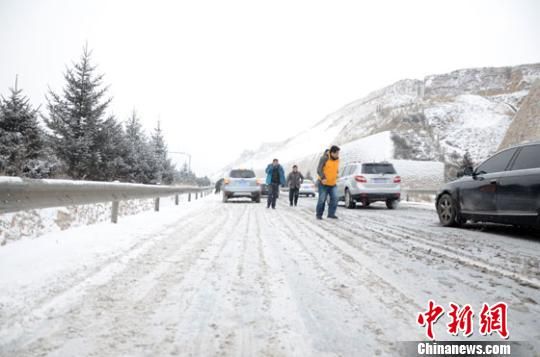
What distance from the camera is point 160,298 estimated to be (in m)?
2.69

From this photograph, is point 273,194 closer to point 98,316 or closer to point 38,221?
point 38,221

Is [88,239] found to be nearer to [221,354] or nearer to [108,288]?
[108,288]

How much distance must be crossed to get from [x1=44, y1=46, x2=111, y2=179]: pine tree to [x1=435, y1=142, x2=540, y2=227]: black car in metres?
21.0

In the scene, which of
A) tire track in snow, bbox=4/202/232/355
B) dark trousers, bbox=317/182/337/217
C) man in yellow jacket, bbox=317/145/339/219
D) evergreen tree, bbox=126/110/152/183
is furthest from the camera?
evergreen tree, bbox=126/110/152/183

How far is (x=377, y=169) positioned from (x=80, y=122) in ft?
64.6

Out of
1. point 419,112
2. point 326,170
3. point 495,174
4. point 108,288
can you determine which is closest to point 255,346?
point 108,288

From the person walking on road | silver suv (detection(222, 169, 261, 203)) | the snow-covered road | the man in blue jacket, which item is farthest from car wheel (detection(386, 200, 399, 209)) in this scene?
the snow-covered road

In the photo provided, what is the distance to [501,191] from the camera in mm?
6484

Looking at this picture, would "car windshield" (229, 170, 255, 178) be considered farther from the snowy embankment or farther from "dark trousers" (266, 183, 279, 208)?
the snowy embankment

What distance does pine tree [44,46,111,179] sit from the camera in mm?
23188

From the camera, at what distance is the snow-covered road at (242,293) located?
1979 mm

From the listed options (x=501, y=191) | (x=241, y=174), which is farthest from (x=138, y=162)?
(x=501, y=191)

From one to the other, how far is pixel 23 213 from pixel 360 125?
94.3 m

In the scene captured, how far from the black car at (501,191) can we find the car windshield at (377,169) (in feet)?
20.6
